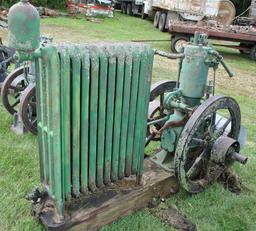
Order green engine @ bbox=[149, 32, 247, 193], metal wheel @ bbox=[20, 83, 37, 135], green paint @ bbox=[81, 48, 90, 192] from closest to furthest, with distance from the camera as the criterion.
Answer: green paint @ bbox=[81, 48, 90, 192]
green engine @ bbox=[149, 32, 247, 193]
metal wheel @ bbox=[20, 83, 37, 135]

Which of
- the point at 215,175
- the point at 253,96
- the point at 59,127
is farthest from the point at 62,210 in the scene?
the point at 253,96

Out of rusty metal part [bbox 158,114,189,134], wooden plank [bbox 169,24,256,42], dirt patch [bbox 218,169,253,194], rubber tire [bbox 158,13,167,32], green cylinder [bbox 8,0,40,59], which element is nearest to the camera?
green cylinder [bbox 8,0,40,59]

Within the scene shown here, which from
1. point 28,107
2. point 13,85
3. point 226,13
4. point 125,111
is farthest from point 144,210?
point 226,13

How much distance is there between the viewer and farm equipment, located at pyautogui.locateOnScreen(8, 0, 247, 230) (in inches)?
81.1

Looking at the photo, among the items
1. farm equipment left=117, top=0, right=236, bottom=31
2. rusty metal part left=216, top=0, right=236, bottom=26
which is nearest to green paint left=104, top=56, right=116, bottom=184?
farm equipment left=117, top=0, right=236, bottom=31

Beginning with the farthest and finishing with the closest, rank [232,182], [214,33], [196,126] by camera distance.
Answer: [214,33], [232,182], [196,126]

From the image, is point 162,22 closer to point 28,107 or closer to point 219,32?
point 219,32

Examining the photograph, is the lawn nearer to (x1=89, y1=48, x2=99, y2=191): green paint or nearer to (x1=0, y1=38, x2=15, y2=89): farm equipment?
(x1=89, y1=48, x2=99, y2=191): green paint

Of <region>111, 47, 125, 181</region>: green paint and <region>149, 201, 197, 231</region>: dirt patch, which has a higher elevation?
<region>111, 47, 125, 181</region>: green paint

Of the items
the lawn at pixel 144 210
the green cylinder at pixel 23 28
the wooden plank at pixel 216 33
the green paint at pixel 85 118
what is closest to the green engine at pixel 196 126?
the lawn at pixel 144 210

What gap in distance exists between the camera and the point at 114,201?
259 cm

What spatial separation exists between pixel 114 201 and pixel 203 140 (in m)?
0.88

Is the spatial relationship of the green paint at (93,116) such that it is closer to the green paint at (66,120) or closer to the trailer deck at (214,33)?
the green paint at (66,120)

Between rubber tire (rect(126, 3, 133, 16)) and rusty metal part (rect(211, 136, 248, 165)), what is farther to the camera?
rubber tire (rect(126, 3, 133, 16))
